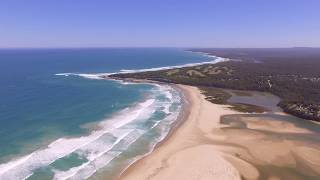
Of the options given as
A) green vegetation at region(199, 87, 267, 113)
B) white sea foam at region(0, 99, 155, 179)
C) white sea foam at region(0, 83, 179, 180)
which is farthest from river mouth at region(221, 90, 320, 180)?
white sea foam at region(0, 99, 155, 179)

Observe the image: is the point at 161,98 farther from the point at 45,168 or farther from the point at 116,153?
the point at 45,168

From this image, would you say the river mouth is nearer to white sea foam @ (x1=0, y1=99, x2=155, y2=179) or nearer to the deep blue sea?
the deep blue sea

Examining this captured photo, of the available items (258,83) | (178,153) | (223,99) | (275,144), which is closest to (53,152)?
(178,153)

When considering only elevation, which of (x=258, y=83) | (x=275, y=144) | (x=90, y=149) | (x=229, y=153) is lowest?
(x=258, y=83)

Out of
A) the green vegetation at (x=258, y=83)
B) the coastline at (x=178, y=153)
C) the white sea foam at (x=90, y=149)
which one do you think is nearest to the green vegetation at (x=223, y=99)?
the green vegetation at (x=258, y=83)

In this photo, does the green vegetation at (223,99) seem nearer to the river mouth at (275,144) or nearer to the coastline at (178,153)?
the river mouth at (275,144)

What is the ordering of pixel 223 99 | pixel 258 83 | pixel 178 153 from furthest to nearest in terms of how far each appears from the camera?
1. pixel 258 83
2. pixel 223 99
3. pixel 178 153

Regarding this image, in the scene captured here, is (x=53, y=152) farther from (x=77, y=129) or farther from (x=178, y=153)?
(x=178, y=153)

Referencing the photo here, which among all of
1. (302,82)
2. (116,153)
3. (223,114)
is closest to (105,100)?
(223,114)
